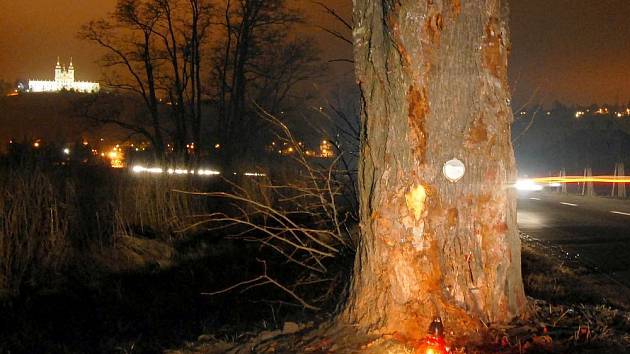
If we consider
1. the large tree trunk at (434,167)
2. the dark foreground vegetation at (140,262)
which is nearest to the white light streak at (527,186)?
the dark foreground vegetation at (140,262)

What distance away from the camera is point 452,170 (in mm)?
4969

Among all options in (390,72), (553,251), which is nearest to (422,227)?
(390,72)

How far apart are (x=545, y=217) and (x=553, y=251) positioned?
7054 millimetres

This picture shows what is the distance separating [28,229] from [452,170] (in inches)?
352

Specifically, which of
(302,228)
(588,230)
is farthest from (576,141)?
(302,228)

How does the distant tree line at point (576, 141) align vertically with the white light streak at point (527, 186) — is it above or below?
above

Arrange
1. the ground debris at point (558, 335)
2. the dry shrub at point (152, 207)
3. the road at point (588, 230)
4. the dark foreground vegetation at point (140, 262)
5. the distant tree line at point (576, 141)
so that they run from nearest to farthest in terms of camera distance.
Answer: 1. the ground debris at point (558, 335)
2. the dark foreground vegetation at point (140, 262)
3. the road at point (588, 230)
4. the dry shrub at point (152, 207)
5. the distant tree line at point (576, 141)

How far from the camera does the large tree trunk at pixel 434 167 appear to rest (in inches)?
195

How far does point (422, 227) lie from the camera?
495 centimetres

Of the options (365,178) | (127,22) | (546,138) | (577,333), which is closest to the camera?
(577,333)

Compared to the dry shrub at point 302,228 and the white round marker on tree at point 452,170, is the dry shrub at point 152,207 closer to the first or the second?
the dry shrub at point 302,228

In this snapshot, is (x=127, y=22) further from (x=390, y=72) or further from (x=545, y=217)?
(x=390, y=72)

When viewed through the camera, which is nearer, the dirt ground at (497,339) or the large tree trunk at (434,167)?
the dirt ground at (497,339)

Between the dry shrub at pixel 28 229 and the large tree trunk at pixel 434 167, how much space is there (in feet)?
26.1
